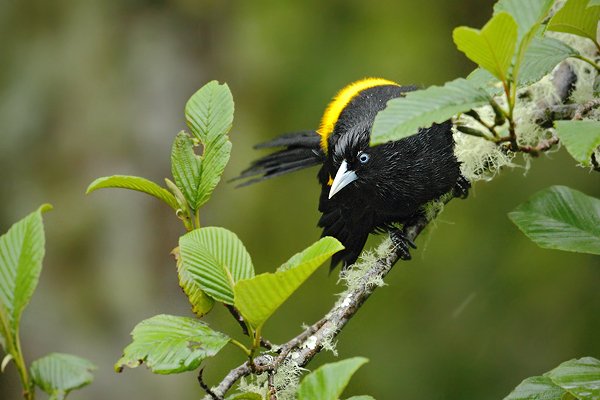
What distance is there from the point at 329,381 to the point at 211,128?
63 centimetres

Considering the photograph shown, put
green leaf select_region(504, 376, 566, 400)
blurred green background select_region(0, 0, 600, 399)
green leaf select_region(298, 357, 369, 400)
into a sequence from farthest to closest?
blurred green background select_region(0, 0, 600, 399) → green leaf select_region(504, 376, 566, 400) → green leaf select_region(298, 357, 369, 400)

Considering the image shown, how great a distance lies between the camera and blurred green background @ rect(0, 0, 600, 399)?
14.8ft

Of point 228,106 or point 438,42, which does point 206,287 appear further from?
point 438,42

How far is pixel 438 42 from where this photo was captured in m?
4.93

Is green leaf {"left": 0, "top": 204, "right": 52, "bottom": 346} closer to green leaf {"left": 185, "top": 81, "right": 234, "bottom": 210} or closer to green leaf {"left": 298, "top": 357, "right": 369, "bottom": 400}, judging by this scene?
green leaf {"left": 185, "top": 81, "right": 234, "bottom": 210}

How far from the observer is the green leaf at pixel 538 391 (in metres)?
1.41

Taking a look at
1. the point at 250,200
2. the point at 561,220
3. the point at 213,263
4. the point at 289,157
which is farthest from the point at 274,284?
the point at 250,200

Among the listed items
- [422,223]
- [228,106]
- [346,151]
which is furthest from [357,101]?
[228,106]

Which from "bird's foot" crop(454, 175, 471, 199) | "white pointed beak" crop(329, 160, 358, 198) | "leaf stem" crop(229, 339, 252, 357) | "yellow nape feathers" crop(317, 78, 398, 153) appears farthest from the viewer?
"yellow nape feathers" crop(317, 78, 398, 153)

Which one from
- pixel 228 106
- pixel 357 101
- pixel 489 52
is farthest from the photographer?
pixel 357 101

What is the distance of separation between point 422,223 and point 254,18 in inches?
112

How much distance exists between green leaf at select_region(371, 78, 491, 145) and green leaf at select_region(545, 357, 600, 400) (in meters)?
0.54

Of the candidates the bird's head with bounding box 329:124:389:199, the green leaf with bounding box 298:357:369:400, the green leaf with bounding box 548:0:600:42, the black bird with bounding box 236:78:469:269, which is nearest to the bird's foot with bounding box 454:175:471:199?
the black bird with bounding box 236:78:469:269

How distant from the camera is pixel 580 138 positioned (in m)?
1.24
